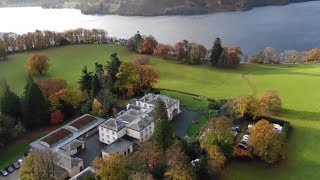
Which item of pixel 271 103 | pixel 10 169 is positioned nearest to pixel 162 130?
pixel 10 169

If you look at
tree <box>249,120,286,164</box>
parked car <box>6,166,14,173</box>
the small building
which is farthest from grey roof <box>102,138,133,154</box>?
tree <box>249,120,286,164</box>

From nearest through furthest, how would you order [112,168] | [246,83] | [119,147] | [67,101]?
[112,168] < [119,147] < [67,101] < [246,83]

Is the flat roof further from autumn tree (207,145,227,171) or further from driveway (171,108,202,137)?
autumn tree (207,145,227,171)

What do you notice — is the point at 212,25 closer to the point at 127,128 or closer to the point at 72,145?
the point at 127,128

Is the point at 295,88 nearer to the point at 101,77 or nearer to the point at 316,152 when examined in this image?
the point at 316,152

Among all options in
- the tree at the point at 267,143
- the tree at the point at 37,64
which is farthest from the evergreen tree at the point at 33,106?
the tree at the point at 267,143

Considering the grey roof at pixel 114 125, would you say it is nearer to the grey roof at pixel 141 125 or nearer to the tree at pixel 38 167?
the grey roof at pixel 141 125
